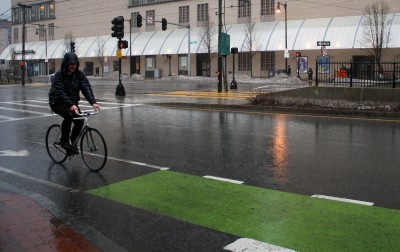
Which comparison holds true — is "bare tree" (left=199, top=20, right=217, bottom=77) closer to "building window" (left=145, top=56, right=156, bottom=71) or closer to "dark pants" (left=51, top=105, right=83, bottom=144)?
"building window" (left=145, top=56, right=156, bottom=71)

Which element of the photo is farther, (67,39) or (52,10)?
(52,10)

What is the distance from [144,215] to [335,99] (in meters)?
13.2

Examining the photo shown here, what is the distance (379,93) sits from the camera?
1656cm

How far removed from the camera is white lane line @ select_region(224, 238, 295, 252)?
15.2ft

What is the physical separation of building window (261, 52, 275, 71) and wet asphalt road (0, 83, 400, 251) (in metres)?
45.8

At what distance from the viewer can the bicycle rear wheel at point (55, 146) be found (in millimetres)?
8766

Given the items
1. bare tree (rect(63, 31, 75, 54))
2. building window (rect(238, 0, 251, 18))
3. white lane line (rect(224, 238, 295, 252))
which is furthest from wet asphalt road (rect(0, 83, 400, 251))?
bare tree (rect(63, 31, 75, 54))

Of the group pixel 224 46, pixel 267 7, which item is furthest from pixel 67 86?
pixel 267 7

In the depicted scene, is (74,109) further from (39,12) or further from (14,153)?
(39,12)

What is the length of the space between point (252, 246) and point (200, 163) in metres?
4.02

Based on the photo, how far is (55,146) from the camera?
28.8 ft

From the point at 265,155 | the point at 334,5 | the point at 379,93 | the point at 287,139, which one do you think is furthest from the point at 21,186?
the point at 334,5

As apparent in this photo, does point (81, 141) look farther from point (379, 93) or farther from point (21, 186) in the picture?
point (379, 93)

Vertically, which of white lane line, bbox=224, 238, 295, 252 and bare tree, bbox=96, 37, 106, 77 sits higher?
bare tree, bbox=96, 37, 106, 77
